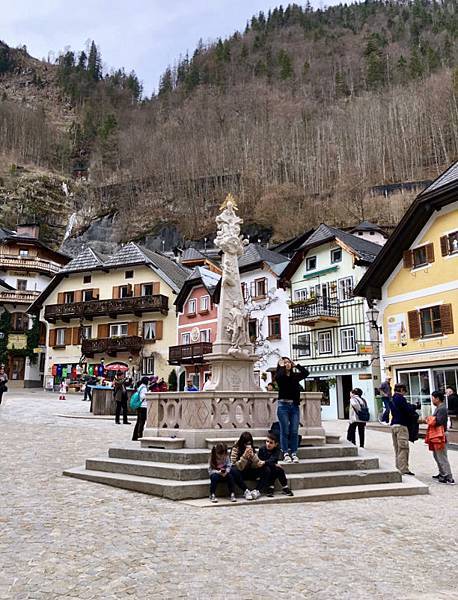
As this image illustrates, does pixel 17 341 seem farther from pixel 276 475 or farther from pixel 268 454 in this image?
pixel 276 475

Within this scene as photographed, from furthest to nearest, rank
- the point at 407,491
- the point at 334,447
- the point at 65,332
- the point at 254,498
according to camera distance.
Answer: the point at 65,332 < the point at 334,447 < the point at 407,491 < the point at 254,498

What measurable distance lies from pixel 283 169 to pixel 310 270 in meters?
41.9

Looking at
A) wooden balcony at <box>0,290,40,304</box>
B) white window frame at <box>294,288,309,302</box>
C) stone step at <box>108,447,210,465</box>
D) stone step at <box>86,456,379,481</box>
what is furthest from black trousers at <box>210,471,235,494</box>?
wooden balcony at <box>0,290,40,304</box>

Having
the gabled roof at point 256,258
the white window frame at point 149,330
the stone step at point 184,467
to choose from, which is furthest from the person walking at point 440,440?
the white window frame at point 149,330

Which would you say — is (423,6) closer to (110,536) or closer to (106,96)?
(106,96)

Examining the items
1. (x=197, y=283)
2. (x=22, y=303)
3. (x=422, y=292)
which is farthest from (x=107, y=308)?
(x=422, y=292)

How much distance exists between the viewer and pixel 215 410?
1088cm

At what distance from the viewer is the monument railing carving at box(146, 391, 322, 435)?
10.9 m

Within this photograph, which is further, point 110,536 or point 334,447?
point 334,447

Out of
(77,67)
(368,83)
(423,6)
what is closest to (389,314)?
(368,83)

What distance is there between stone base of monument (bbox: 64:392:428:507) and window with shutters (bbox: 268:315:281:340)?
26177 mm

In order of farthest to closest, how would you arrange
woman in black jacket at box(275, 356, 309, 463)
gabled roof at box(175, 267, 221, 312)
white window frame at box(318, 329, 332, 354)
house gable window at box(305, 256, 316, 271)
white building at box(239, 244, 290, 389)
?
gabled roof at box(175, 267, 221, 312), white building at box(239, 244, 290, 389), house gable window at box(305, 256, 316, 271), white window frame at box(318, 329, 332, 354), woman in black jacket at box(275, 356, 309, 463)

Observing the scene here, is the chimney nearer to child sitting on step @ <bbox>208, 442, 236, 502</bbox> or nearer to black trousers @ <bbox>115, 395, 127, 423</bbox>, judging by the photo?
black trousers @ <bbox>115, 395, 127, 423</bbox>

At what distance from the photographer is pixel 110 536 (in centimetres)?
666
